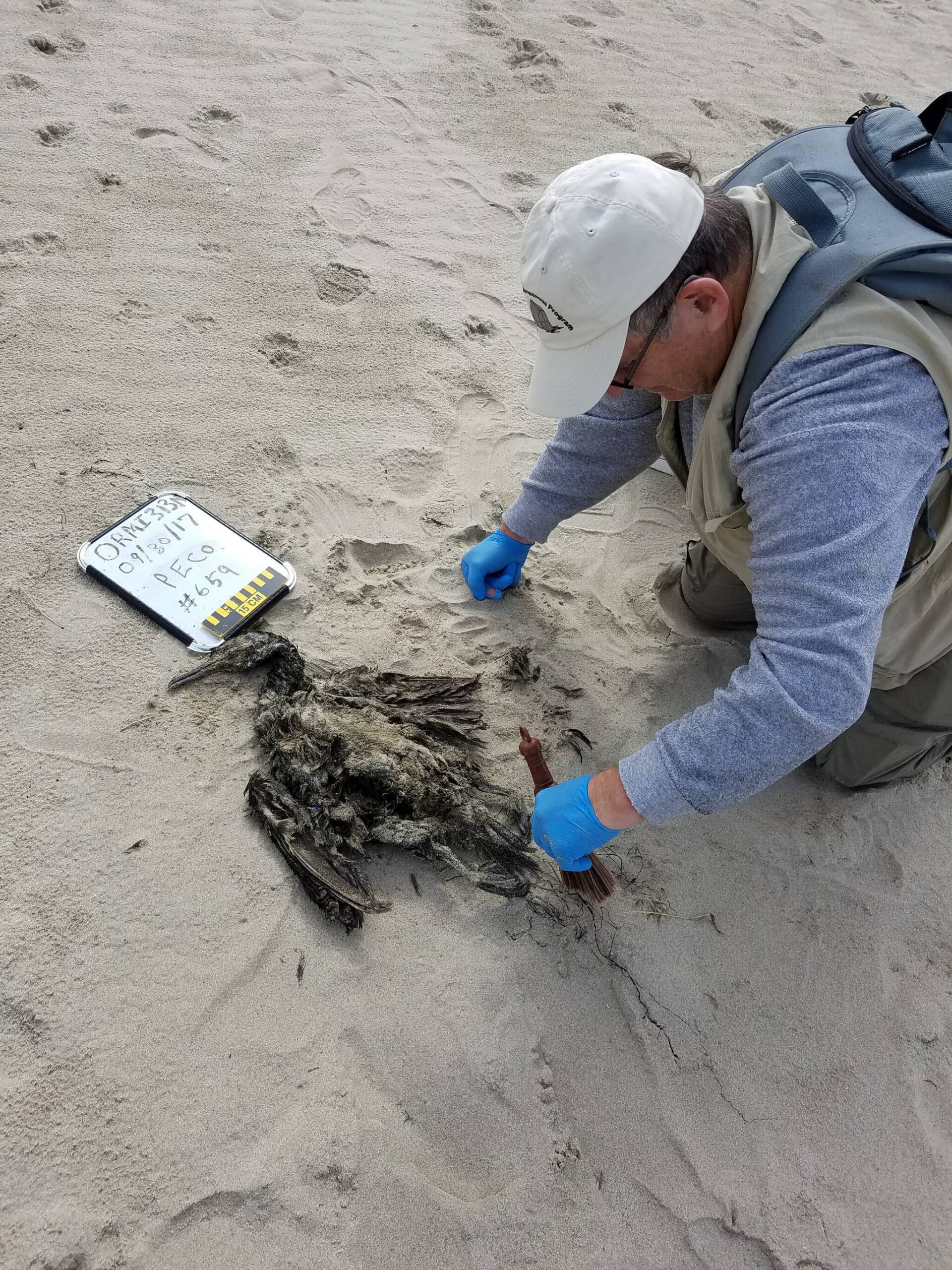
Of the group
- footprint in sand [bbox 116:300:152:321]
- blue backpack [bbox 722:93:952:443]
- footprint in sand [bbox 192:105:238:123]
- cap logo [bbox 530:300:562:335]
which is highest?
blue backpack [bbox 722:93:952:443]

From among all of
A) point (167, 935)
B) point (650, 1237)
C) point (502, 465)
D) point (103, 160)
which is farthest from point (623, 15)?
point (650, 1237)

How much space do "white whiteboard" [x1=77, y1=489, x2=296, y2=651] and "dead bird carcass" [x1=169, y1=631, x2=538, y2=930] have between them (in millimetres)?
145

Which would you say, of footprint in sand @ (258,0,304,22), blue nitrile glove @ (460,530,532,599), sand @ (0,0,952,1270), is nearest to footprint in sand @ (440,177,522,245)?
sand @ (0,0,952,1270)

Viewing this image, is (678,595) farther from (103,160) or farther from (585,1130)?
(103,160)

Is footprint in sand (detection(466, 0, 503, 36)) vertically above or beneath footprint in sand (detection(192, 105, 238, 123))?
above

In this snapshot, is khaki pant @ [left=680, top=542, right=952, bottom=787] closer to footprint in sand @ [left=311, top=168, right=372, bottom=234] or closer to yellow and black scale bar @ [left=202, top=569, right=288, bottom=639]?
yellow and black scale bar @ [left=202, top=569, right=288, bottom=639]

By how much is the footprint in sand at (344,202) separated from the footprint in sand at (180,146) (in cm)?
43

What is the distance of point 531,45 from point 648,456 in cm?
337

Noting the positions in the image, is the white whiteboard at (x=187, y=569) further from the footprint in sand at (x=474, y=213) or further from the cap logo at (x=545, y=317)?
the footprint in sand at (x=474, y=213)

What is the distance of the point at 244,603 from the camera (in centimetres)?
216

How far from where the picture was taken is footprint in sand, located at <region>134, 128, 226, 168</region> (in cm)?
332

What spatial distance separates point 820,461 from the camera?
1317 mm

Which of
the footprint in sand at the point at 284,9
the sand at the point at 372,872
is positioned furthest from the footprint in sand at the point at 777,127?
the footprint in sand at the point at 284,9

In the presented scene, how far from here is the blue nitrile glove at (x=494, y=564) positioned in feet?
7.46
